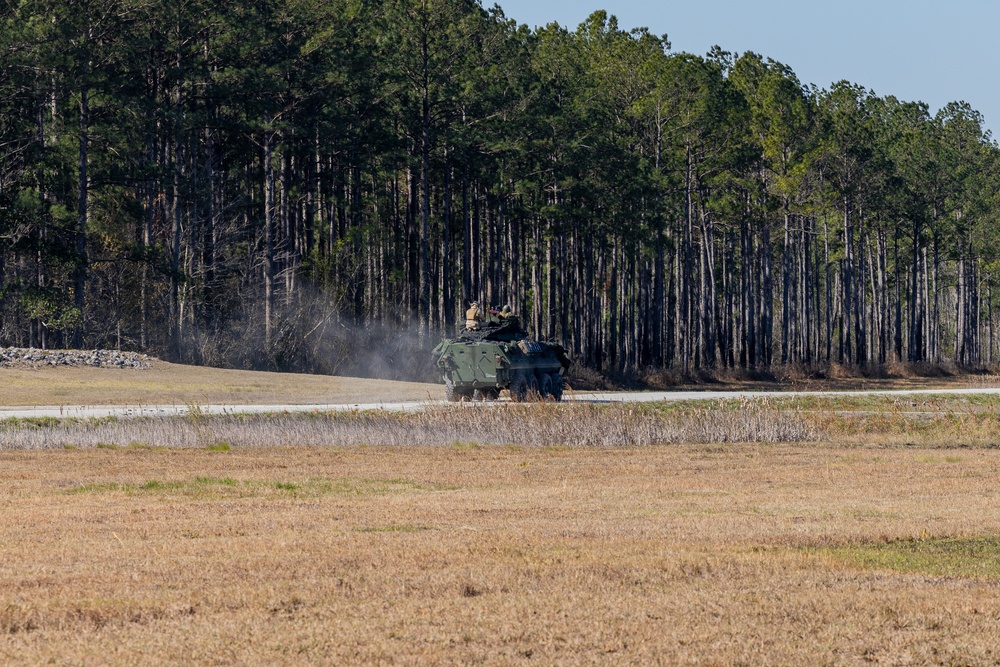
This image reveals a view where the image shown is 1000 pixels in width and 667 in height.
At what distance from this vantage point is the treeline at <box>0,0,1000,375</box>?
149ft

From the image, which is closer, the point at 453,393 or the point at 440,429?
the point at 440,429

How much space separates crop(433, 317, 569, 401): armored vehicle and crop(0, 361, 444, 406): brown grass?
4.85ft

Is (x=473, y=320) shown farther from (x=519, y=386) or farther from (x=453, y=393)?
(x=519, y=386)

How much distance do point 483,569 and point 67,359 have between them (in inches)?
1260

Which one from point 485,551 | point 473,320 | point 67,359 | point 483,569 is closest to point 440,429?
point 473,320

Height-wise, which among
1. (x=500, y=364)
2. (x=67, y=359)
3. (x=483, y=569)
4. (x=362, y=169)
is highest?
(x=362, y=169)

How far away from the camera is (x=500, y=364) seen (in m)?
32.3

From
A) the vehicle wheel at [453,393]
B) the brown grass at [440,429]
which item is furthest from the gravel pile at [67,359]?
the brown grass at [440,429]

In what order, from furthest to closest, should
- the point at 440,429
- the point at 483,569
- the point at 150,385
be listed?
the point at 150,385, the point at 440,429, the point at 483,569

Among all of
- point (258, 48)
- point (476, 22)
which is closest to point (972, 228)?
point (476, 22)

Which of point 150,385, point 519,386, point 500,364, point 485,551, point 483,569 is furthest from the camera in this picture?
point 150,385

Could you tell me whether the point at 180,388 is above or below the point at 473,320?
below

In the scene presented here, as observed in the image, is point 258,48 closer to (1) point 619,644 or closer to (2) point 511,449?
(2) point 511,449

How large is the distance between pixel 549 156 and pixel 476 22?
790 cm
